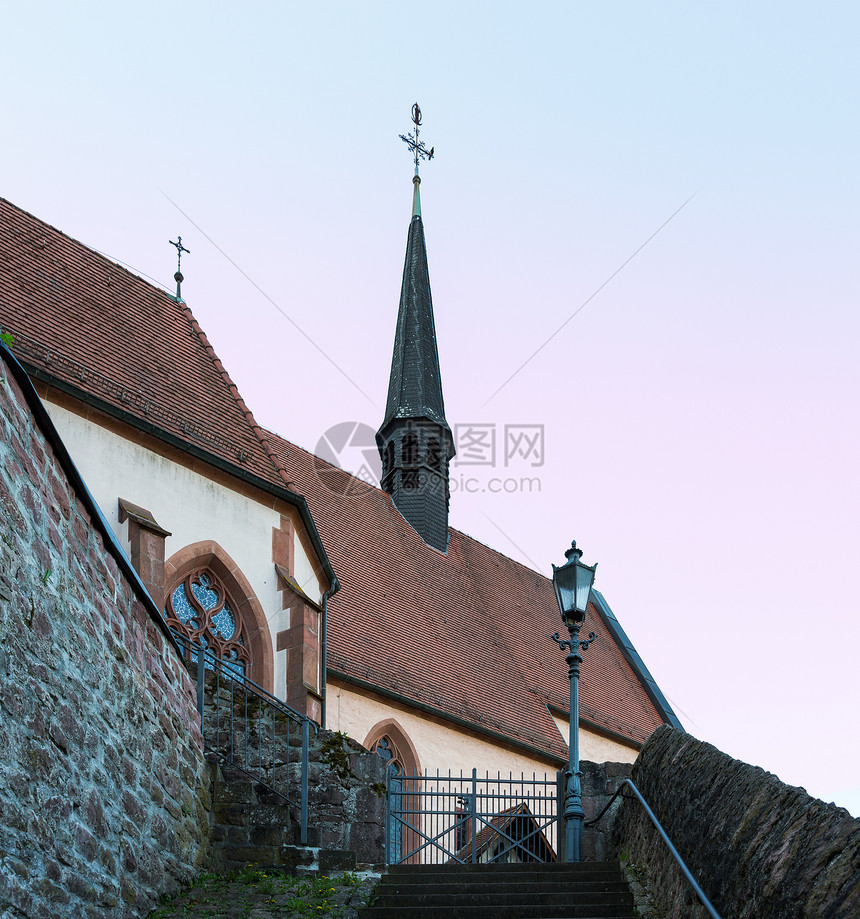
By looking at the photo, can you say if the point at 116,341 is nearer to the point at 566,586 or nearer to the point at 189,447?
the point at 189,447

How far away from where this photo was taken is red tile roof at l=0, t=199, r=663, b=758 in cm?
Result: 1584

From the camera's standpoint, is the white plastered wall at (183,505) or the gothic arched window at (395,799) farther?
the gothic arched window at (395,799)

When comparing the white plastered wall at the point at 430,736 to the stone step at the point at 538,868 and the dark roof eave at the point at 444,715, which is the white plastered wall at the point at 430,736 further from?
the stone step at the point at 538,868

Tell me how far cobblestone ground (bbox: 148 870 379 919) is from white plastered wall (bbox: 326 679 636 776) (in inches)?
381

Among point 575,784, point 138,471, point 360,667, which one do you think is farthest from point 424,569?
point 575,784

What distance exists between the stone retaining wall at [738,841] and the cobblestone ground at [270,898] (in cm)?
216

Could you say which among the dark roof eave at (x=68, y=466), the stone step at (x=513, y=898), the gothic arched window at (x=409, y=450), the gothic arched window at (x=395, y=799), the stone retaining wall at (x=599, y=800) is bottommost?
the stone step at (x=513, y=898)

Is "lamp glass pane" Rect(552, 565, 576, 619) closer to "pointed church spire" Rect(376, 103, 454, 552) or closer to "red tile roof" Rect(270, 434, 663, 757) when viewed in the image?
"red tile roof" Rect(270, 434, 663, 757)

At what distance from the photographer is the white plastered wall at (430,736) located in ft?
66.9

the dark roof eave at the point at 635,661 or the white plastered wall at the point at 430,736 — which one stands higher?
the dark roof eave at the point at 635,661

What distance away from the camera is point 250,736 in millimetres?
13023

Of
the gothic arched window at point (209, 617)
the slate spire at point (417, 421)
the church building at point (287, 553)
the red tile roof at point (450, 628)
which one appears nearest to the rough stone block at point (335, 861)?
the church building at point (287, 553)

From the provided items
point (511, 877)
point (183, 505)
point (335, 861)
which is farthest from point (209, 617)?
point (511, 877)

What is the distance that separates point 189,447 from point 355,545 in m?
9.50
